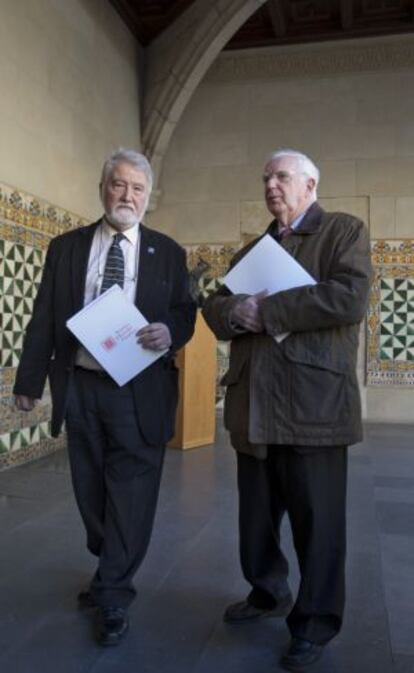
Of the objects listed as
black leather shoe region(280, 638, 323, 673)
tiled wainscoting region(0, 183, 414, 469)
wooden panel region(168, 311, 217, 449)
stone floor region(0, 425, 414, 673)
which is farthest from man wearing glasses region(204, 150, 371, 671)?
wooden panel region(168, 311, 217, 449)

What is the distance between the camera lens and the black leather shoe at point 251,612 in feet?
6.47

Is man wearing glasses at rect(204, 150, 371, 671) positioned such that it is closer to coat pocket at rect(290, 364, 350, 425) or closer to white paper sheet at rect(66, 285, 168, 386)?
coat pocket at rect(290, 364, 350, 425)

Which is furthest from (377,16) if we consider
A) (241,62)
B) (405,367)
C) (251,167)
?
(405,367)

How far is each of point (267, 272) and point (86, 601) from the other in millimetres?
1231

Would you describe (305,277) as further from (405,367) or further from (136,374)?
(405,367)

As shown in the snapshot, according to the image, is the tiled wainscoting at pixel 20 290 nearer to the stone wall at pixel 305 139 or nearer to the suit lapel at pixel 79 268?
the stone wall at pixel 305 139

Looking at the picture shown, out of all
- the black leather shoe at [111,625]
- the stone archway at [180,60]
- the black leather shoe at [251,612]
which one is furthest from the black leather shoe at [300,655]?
the stone archway at [180,60]

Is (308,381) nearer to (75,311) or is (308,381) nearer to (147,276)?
(147,276)

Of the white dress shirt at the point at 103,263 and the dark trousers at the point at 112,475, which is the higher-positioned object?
the white dress shirt at the point at 103,263

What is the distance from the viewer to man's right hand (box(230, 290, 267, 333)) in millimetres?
1723

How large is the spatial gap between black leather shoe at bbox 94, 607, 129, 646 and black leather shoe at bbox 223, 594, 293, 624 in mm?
327

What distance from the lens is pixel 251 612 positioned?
1.98 m

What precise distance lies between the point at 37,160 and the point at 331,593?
3.88m

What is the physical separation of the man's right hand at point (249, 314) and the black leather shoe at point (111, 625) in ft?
3.05
